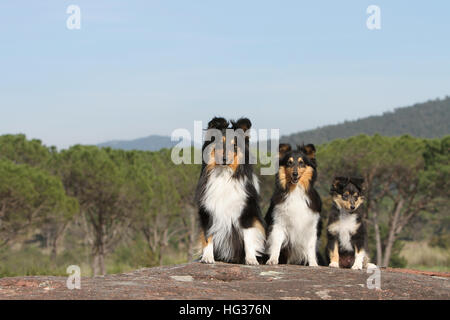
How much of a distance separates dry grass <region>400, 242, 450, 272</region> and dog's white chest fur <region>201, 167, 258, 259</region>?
27404mm

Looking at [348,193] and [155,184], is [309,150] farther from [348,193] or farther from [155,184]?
[155,184]

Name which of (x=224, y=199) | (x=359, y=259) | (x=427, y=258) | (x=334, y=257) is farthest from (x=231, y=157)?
(x=427, y=258)

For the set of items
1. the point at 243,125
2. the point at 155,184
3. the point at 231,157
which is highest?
the point at 243,125

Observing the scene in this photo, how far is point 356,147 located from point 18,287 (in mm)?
27163

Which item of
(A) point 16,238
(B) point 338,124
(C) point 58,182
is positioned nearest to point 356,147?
(C) point 58,182

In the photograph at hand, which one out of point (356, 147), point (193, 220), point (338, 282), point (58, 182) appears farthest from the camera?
point (193, 220)

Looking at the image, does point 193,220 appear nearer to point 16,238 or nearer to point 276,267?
point 16,238

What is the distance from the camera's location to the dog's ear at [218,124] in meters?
7.82

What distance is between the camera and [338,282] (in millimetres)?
6598

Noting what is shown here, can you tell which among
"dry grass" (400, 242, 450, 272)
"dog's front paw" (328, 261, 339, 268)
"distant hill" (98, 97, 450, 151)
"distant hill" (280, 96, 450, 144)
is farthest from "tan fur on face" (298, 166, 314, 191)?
"distant hill" (280, 96, 450, 144)

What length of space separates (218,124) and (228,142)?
1.04 ft

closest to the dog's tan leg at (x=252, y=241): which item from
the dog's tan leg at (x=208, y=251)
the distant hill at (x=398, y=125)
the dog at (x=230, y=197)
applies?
the dog at (x=230, y=197)

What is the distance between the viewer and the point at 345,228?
26.6ft

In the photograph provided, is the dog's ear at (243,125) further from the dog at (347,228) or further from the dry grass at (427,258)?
the dry grass at (427,258)
